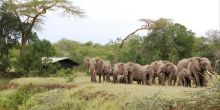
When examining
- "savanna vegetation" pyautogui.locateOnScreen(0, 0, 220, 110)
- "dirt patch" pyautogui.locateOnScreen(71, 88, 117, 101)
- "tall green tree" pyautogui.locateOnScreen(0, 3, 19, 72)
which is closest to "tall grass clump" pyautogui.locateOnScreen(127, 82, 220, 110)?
"dirt patch" pyautogui.locateOnScreen(71, 88, 117, 101)

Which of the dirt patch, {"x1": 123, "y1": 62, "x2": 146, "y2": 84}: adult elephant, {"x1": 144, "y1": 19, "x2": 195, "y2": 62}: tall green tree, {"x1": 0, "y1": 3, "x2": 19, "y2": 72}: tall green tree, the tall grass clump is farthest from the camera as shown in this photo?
{"x1": 144, "y1": 19, "x2": 195, "y2": 62}: tall green tree

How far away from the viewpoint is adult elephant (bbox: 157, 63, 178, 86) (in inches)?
968

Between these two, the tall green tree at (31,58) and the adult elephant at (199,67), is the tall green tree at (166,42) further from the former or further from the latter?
the adult elephant at (199,67)

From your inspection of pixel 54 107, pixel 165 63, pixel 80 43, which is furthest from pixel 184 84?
pixel 80 43

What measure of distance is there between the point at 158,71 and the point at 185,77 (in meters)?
2.67

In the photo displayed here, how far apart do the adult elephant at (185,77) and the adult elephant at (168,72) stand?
1.58 meters

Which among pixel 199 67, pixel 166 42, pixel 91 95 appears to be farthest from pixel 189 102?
pixel 166 42

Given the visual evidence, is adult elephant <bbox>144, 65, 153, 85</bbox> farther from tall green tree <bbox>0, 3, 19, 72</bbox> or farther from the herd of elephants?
tall green tree <bbox>0, 3, 19, 72</bbox>

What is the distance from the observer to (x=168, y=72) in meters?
24.8

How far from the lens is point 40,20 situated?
4366cm

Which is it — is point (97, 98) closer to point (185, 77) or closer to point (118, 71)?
point (185, 77)

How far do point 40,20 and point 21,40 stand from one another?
353 centimetres

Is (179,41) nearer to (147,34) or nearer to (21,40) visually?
(147,34)

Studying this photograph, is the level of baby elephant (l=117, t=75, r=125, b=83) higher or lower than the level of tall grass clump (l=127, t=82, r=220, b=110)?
higher
